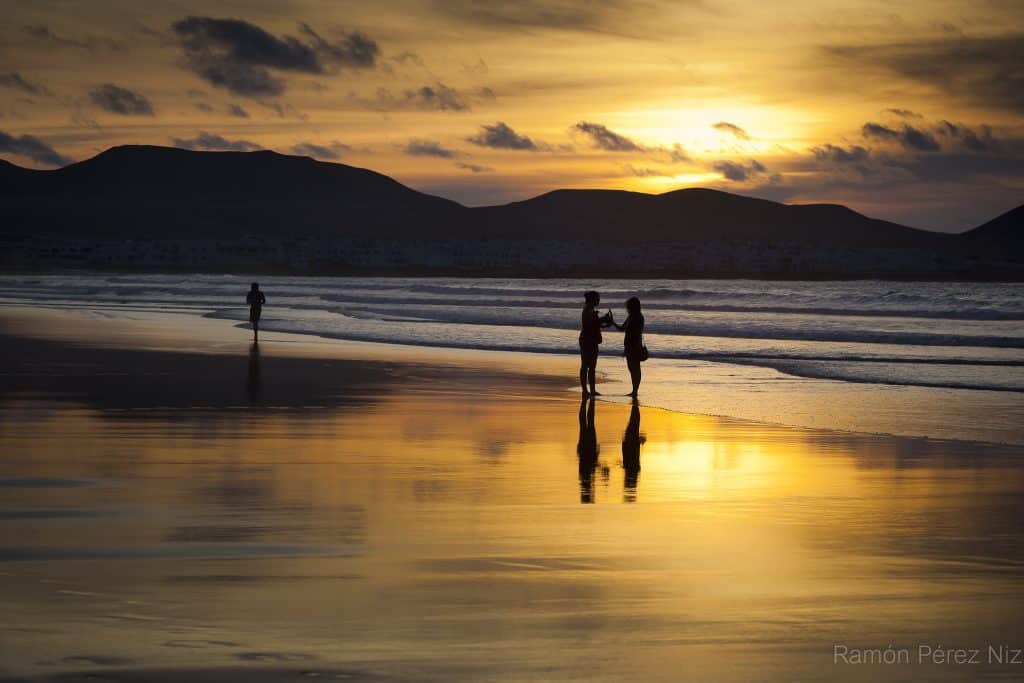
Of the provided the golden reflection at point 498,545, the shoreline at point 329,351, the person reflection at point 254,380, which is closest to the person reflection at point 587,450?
the golden reflection at point 498,545

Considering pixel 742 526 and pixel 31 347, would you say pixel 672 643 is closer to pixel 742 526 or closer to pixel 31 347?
pixel 742 526

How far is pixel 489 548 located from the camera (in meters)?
8.24

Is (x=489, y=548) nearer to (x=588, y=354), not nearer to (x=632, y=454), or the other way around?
(x=632, y=454)

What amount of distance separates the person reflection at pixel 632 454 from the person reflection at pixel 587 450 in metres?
0.27

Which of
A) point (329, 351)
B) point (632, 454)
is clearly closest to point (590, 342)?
point (632, 454)

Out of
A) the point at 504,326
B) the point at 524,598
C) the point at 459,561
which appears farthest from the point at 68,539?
→ the point at 504,326

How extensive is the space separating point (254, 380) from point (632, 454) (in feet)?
30.7

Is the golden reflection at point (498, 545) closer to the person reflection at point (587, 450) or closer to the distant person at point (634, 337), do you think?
the person reflection at point (587, 450)

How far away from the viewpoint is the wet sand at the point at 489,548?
610 centimetres

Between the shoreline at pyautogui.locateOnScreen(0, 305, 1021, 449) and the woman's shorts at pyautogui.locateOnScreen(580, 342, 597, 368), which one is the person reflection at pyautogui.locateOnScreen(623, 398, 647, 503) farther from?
the woman's shorts at pyautogui.locateOnScreen(580, 342, 597, 368)

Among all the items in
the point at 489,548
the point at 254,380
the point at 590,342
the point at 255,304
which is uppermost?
the point at 255,304

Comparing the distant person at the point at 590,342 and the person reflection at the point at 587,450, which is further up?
the distant person at the point at 590,342

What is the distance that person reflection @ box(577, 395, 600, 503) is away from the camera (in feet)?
34.8

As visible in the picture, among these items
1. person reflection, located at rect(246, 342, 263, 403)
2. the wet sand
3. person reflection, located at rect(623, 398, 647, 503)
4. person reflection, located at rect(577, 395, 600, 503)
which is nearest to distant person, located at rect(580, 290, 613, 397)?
person reflection, located at rect(577, 395, 600, 503)
